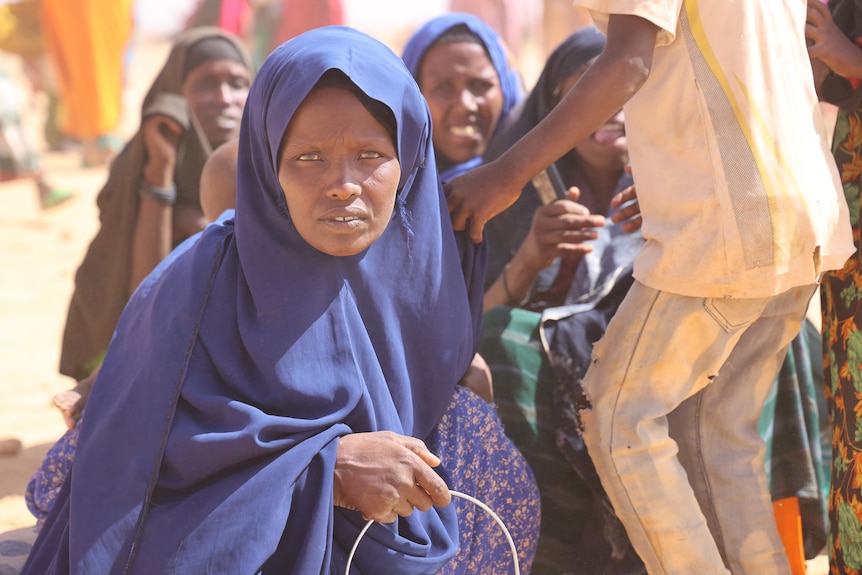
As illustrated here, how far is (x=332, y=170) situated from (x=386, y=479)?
2.40ft

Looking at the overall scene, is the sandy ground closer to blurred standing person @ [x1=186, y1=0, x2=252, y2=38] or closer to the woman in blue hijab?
the woman in blue hijab

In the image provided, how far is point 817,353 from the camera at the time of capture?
3893mm

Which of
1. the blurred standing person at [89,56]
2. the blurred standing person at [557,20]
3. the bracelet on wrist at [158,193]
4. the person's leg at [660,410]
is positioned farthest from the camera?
the blurred standing person at [557,20]

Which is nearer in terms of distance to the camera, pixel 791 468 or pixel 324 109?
pixel 324 109

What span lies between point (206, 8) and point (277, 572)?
9595 mm

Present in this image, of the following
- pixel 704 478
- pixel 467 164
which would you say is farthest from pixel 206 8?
pixel 704 478

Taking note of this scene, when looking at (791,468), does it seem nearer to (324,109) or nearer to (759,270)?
(759,270)

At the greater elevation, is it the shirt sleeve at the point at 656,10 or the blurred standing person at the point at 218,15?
the shirt sleeve at the point at 656,10

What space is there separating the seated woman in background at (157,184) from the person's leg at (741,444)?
243cm

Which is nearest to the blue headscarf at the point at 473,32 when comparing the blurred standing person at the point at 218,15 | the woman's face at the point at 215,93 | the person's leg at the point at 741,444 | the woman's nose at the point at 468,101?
the woman's nose at the point at 468,101

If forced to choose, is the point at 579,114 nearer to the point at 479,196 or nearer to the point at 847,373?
the point at 479,196

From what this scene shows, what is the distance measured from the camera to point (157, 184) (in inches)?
186

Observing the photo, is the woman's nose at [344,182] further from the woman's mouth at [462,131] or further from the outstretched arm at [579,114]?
the woman's mouth at [462,131]

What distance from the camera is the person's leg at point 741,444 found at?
3023 millimetres
